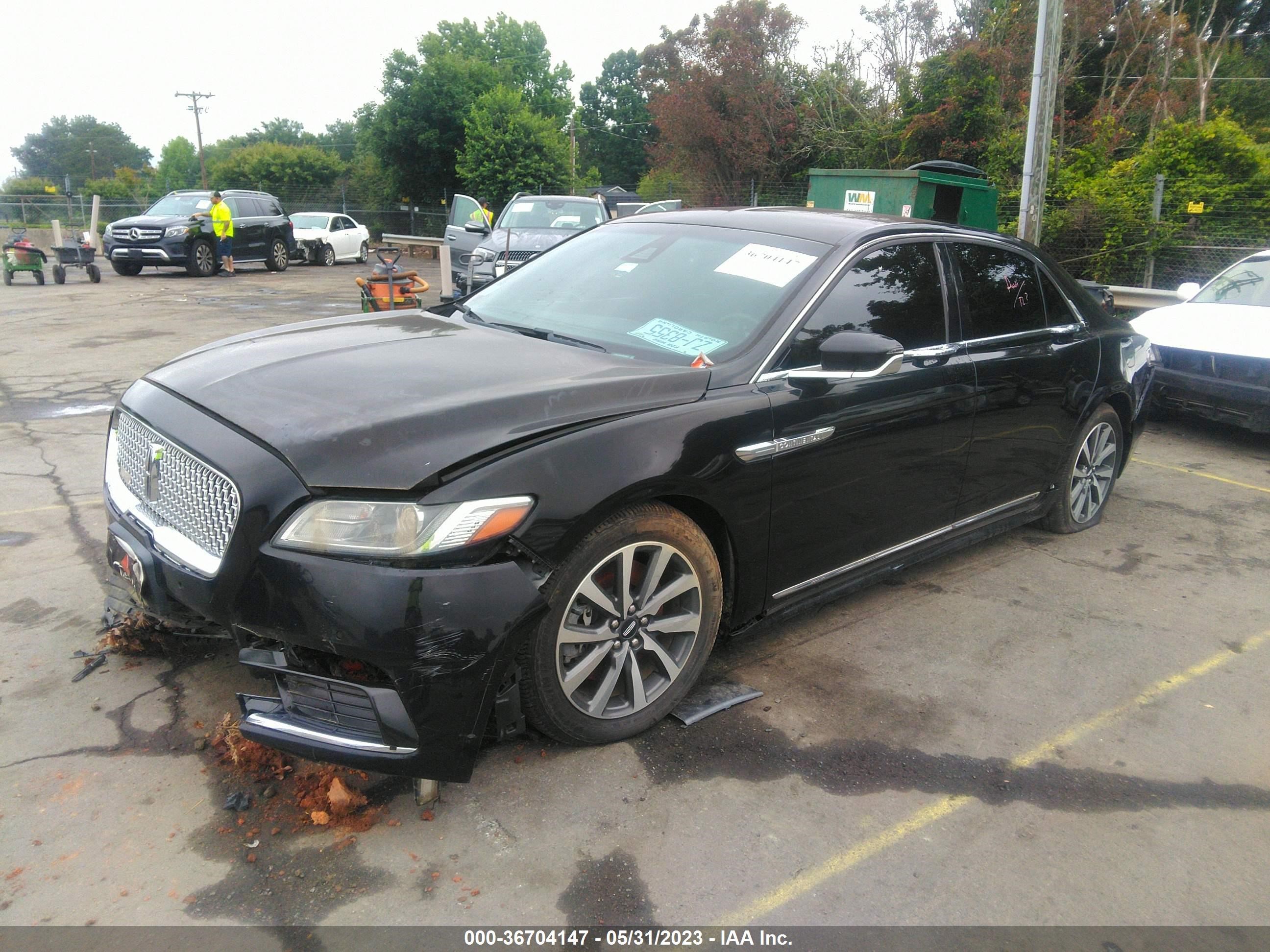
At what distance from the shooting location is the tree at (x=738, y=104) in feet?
88.2

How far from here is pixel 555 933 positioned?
7.68 feet

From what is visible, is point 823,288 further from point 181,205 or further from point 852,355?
point 181,205

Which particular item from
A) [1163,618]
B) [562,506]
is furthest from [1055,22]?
[562,506]

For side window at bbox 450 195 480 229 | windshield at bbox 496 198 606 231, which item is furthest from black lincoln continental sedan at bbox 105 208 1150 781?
side window at bbox 450 195 480 229

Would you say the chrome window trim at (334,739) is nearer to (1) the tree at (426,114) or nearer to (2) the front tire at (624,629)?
(2) the front tire at (624,629)

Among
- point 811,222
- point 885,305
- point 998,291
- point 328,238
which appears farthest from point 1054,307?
point 328,238

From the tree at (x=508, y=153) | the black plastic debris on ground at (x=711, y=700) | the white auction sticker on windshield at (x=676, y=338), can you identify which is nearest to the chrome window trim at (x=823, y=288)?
the white auction sticker on windshield at (x=676, y=338)

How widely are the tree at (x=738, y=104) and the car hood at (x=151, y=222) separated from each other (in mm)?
14078

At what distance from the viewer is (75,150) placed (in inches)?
4407

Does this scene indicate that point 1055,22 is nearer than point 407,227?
Yes

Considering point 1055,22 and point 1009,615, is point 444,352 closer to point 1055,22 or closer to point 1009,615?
point 1009,615

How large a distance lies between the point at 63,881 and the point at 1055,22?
13688 millimetres

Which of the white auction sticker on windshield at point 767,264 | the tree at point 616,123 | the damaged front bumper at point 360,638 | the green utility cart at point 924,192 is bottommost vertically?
the damaged front bumper at point 360,638

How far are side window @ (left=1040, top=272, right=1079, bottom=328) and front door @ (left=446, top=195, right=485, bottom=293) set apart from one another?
13522 millimetres
